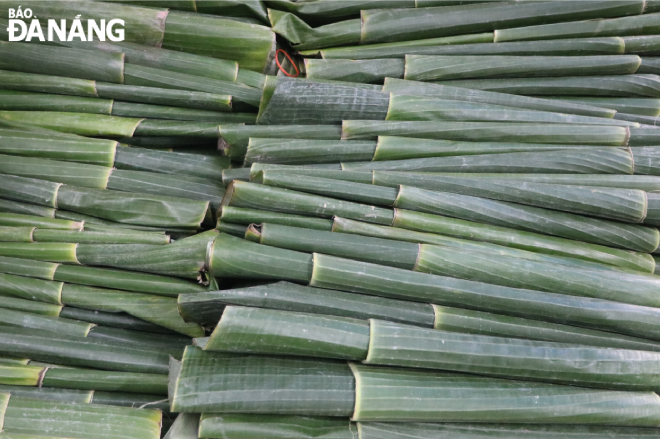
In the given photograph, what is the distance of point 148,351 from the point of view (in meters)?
1.69

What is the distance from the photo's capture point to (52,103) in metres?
2.06

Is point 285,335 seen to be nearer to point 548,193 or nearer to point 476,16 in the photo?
point 548,193

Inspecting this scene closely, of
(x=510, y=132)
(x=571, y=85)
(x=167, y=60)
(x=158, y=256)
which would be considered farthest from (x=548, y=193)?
(x=167, y=60)

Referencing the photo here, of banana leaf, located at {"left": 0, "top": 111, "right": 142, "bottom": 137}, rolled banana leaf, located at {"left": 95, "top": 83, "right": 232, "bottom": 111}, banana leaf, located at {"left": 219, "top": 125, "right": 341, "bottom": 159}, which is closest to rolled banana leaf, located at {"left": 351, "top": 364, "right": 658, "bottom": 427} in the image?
banana leaf, located at {"left": 219, "top": 125, "right": 341, "bottom": 159}

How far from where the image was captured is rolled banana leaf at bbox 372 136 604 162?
188 cm

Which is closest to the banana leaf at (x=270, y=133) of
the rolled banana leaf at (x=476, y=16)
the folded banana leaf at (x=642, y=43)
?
the rolled banana leaf at (x=476, y=16)

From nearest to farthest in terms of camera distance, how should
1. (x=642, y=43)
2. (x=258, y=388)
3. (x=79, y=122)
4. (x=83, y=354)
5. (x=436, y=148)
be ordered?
(x=258, y=388), (x=83, y=354), (x=436, y=148), (x=79, y=122), (x=642, y=43)

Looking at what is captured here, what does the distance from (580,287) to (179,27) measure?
6.15ft

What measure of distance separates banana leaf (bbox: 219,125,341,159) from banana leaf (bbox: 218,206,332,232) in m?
0.34

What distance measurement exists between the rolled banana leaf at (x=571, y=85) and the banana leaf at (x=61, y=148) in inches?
56.1

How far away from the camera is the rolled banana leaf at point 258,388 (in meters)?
1.41

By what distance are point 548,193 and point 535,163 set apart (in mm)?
151

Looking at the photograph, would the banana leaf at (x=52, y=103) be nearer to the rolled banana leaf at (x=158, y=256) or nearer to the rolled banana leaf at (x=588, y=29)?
the rolled banana leaf at (x=158, y=256)

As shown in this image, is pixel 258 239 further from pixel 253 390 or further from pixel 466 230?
pixel 466 230
